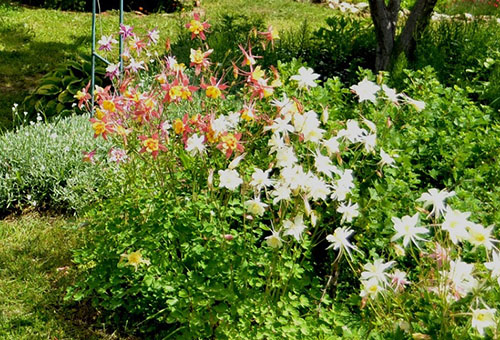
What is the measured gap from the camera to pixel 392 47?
568cm

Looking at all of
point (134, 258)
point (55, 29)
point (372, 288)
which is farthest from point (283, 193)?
point (55, 29)

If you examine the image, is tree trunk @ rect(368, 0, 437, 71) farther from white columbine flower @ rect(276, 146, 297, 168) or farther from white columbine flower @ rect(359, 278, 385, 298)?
white columbine flower @ rect(359, 278, 385, 298)

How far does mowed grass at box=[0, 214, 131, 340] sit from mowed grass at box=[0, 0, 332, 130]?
7.77ft

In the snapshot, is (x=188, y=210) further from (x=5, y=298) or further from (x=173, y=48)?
(x=173, y=48)

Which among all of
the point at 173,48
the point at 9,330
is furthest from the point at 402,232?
the point at 173,48

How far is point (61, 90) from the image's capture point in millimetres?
6008

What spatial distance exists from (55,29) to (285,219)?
24.3 feet

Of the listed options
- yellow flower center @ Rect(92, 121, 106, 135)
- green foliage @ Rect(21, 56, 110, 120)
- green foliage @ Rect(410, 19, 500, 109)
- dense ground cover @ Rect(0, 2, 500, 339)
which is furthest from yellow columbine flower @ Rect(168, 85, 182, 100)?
green foliage @ Rect(21, 56, 110, 120)

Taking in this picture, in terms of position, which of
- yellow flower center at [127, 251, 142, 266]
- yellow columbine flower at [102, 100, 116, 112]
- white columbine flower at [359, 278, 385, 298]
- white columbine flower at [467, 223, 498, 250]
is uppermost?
yellow columbine flower at [102, 100, 116, 112]

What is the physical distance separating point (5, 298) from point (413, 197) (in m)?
2.11

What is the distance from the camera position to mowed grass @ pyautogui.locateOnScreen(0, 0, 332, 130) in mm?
7477

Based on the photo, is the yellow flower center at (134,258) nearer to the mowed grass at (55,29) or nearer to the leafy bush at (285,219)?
the leafy bush at (285,219)

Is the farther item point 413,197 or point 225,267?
point 413,197

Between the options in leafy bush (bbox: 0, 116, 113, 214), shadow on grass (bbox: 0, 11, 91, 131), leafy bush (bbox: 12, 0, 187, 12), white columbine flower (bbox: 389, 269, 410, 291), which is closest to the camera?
white columbine flower (bbox: 389, 269, 410, 291)
